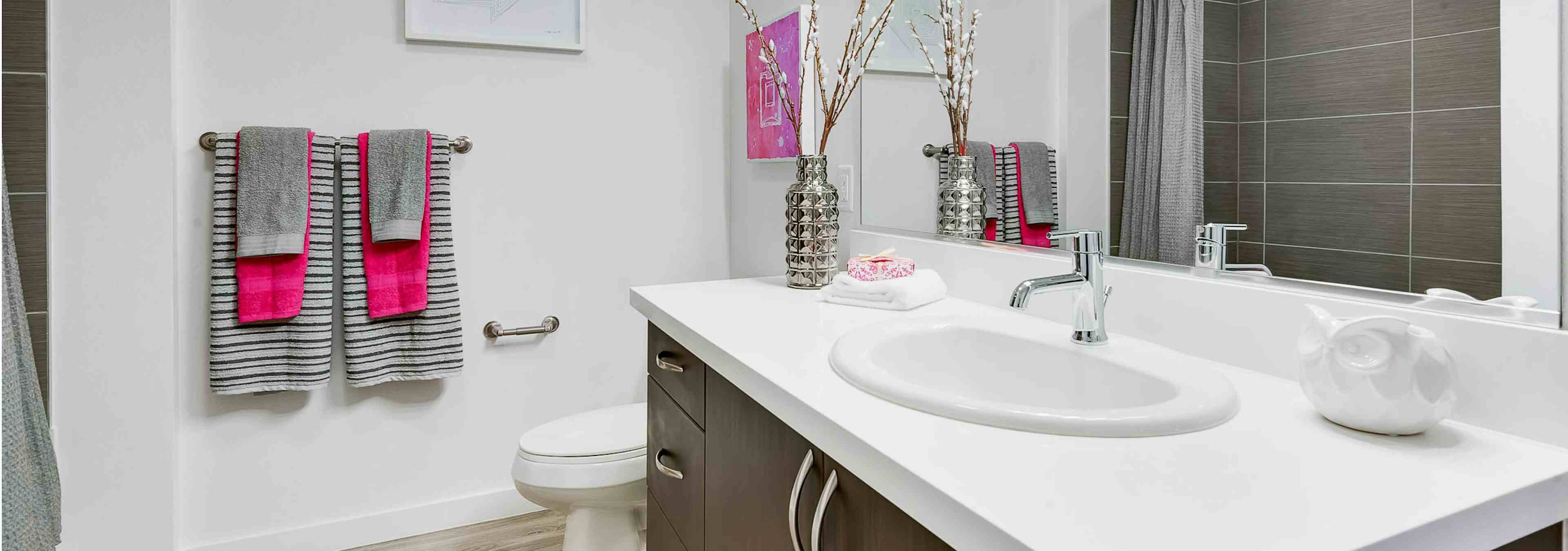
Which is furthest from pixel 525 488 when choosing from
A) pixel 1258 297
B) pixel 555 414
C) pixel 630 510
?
pixel 1258 297

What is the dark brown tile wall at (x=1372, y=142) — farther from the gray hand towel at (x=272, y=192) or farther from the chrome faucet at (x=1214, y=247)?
the gray hand towel at (x=272, y=192)

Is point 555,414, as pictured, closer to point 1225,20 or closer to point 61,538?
point 61,538

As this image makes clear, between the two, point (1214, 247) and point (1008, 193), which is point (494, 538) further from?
point (1214, 247)

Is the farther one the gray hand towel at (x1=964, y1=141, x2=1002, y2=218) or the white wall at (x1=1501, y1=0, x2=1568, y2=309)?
the gray hand towel at (x1=964, y1=141, x2=1002, y2=218)

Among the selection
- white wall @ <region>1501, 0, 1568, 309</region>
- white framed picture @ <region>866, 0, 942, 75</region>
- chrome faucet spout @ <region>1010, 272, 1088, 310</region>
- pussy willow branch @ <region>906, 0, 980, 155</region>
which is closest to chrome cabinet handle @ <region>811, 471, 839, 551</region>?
chrome faucet spout @ <region>1010, 272, 1088, 310</region>

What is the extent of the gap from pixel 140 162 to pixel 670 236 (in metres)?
1.34

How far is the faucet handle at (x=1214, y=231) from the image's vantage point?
3.23 ft

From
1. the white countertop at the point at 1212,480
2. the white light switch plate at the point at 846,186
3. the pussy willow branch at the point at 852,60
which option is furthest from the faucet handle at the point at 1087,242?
A: the white light switch plate at the point at 846,186

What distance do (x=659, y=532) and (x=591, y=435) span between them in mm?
440

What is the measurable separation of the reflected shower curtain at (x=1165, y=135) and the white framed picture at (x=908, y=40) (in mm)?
511

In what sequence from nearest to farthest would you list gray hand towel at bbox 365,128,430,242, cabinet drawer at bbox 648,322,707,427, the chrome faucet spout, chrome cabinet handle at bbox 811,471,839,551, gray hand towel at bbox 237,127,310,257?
chrome cabinet handle at bbox 811,471,839,551
the chrome faucet spout
cabinet drawer at bbox 648,322,707,427
gray hand towel at bbox 237,127,310,257
gray hand towel at bbox 365,128,430,242

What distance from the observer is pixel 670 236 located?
2541mm

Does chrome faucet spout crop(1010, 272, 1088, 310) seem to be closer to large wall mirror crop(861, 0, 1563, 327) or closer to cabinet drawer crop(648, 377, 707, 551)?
large wall mirror crop(861, 0, 1563, 327)

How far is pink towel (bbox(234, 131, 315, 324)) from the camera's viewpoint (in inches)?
76.8
